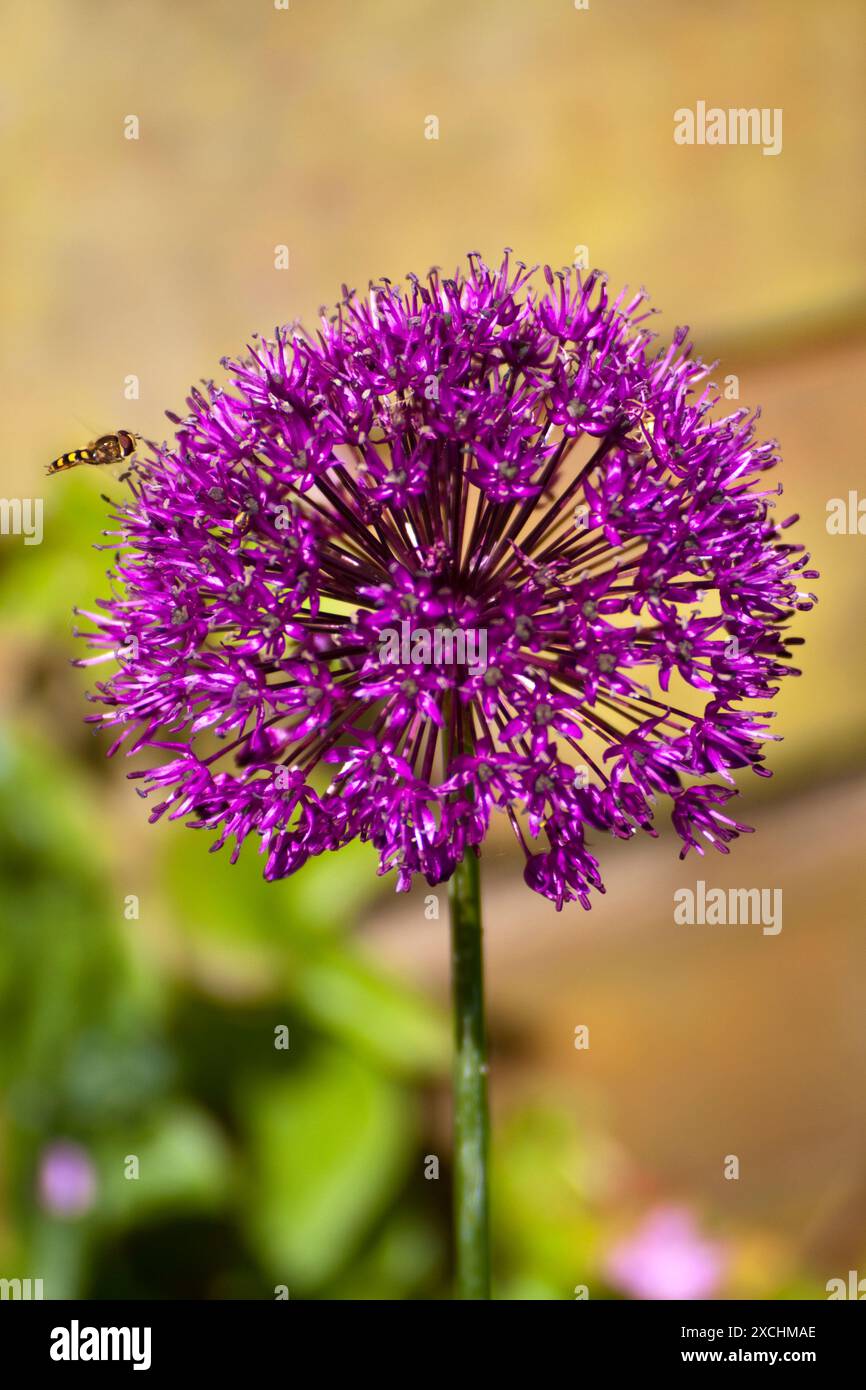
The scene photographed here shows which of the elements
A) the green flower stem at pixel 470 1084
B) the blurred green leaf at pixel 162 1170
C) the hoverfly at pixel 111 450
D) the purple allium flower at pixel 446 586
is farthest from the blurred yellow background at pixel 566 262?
the purple allium flower at pixel 446 586

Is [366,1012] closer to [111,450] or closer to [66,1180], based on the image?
[66,1180]

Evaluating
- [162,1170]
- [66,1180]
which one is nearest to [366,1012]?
[162,1170]

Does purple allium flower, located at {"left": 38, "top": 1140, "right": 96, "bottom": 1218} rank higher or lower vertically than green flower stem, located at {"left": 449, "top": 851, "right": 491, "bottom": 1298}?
lower

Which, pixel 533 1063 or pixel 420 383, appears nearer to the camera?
pixel 420 383

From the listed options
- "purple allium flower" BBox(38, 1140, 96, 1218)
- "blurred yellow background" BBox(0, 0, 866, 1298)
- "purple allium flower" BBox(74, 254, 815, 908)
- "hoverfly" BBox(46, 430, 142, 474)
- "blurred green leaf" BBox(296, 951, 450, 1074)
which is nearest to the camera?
"purple allium flower" BBox(74, 254, 815, 908)

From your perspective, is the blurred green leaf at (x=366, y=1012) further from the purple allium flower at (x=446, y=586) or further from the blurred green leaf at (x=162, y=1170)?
the purple allium flower at (x=446, y=586)

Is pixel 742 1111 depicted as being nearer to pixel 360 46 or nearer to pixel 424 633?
A: pixel 424 633

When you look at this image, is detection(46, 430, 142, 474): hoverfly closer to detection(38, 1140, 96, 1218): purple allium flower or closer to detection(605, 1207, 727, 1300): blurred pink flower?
detection(38, 1140, 96, 1218): purple allium flower

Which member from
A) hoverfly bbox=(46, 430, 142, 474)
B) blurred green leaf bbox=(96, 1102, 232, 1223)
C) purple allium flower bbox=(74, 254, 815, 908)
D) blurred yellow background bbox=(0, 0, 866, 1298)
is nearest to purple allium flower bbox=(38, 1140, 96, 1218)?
blurred green leaf bbox=(96, 1102, 232, 1223)
